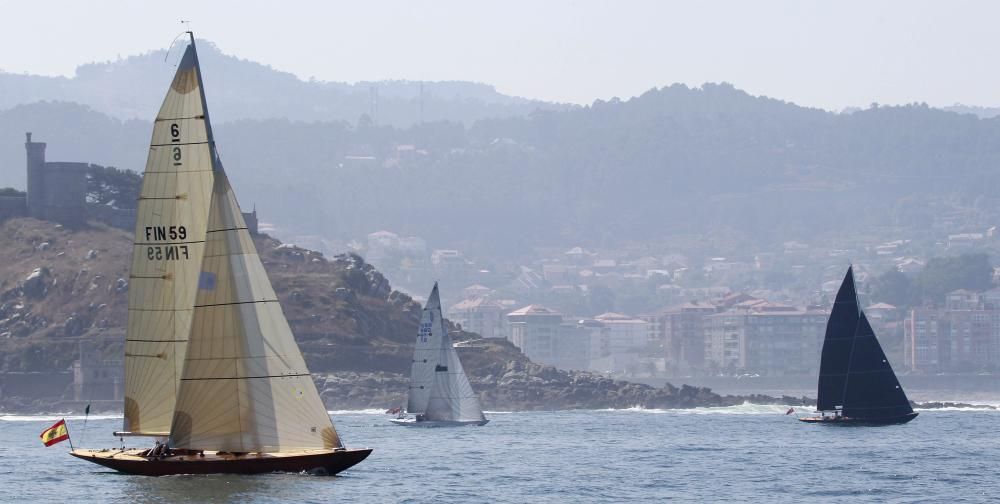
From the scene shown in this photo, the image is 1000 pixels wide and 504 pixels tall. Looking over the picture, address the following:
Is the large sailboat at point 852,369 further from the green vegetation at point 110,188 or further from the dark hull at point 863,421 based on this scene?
the green vegetation at point 110,188

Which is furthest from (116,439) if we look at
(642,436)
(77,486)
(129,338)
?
(129,338)

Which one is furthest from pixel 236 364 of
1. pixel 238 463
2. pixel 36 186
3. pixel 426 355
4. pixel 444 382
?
pixel 36 186

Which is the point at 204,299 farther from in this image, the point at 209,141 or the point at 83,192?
the point at 83,192

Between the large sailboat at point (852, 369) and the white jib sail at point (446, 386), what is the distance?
1660 centimetres

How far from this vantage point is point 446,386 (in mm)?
96688

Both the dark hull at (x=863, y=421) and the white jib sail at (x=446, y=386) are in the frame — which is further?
the white jib sail at (x=446, y=386)

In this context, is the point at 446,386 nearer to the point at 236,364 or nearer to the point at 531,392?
the point at 531,392

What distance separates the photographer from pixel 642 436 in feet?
302

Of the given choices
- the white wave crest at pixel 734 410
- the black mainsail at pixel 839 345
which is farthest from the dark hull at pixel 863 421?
the white wave crest at pixel 734 410

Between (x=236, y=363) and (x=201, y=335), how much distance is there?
105 cm

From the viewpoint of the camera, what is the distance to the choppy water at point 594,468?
51125 mm

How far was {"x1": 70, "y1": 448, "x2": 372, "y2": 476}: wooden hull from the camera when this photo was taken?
48.3 metres

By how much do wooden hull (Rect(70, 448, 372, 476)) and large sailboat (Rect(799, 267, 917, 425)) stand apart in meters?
45.0

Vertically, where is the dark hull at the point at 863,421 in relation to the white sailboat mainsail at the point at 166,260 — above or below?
below
